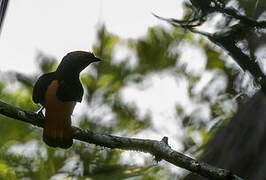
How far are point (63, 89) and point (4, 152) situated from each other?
0.27 metres

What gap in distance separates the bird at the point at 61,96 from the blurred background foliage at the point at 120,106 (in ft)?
0.52

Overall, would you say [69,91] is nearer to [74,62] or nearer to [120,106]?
[74,62]

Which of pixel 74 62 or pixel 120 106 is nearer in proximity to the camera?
pixel 74 62

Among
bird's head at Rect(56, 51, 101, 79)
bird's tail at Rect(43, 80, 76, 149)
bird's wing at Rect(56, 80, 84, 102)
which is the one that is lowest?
bird's tail at Rect(43, 80, 76, 149)

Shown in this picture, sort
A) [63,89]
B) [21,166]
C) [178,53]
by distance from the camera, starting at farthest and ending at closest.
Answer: [178,53], [21,166], [63,89]

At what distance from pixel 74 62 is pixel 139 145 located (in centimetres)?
18

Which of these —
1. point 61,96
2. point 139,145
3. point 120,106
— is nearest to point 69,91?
point 61,96

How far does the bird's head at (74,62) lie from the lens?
2.69ft

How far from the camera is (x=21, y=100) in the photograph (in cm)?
106

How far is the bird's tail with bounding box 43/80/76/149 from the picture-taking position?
0.77 meters

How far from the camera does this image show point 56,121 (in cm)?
78

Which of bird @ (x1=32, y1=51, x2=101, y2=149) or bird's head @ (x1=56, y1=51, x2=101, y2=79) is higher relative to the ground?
→ bird's head @ (x1=56, y1=51, x2=101, y2=79)

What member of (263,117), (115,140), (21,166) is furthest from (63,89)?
(263,117)

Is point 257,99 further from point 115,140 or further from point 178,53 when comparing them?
point 115,140
